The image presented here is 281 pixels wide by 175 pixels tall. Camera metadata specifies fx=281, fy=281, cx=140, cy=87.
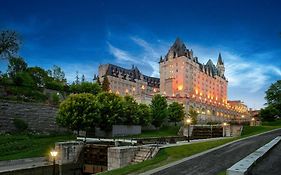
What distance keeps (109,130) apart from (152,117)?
1714 centimetres

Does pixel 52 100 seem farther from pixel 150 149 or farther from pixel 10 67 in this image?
pixel 10 67

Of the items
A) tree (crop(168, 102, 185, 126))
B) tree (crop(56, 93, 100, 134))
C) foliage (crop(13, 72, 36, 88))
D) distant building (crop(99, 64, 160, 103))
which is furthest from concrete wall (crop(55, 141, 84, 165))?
distant building (crop(99, 64, 160, 103))

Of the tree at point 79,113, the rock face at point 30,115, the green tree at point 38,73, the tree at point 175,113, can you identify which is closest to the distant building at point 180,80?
the tree at point 175,113

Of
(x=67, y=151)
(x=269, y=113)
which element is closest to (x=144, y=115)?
(x=67, y=151)

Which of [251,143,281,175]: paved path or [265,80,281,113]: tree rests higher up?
[265,80,281,113]: tree

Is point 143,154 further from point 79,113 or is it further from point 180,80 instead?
point 180,80

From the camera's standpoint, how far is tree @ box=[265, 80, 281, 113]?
3523 inches

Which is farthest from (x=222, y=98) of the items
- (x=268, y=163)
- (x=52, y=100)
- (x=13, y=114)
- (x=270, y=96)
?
(x=268, y=163)

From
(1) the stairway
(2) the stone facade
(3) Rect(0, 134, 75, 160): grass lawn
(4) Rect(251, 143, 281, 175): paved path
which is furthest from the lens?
(2) the stone facade

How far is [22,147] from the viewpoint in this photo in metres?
36.2

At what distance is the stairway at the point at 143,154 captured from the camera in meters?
26.0

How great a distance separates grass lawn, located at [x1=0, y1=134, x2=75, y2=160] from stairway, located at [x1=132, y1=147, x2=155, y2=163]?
13472 mm

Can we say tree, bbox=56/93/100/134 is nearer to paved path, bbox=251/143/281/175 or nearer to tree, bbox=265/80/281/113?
paved path, bbox=251/143/281/175

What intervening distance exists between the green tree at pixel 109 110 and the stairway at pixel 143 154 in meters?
22.0
